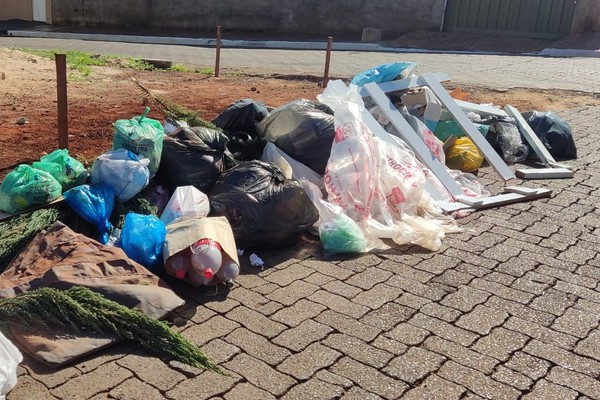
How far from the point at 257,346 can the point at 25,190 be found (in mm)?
1650

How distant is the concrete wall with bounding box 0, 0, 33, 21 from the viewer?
23.7m

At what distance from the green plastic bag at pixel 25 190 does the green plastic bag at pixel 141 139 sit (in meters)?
0.57

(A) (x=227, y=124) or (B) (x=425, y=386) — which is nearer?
(B) (x=425, y=386)

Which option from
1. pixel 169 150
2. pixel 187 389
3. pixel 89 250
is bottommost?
pixel 187 389

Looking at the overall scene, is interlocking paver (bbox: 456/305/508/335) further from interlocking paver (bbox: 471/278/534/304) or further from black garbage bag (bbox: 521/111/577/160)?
black garbage bag (bbox: 521/111/577/160)

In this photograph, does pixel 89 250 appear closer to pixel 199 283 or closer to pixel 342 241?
pixel 199 283

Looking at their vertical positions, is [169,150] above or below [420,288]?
above

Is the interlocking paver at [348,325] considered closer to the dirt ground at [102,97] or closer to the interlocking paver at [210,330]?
the interlocking paver at [210,330]

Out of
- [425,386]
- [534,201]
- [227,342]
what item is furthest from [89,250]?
[534,201]

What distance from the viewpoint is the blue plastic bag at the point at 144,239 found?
367 cm

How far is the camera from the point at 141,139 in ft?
13.8

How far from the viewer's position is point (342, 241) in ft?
13.9

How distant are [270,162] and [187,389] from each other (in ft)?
7.54

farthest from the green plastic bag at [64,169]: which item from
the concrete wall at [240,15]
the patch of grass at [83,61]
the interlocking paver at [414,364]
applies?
the concrete wall at [240,15]
